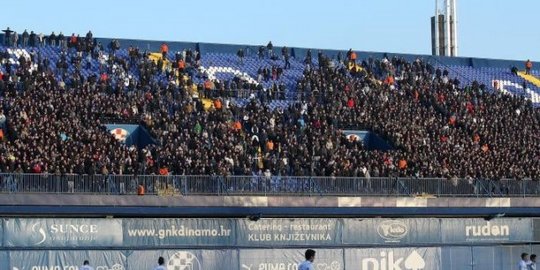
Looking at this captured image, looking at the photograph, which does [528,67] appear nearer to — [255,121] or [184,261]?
[255,121]

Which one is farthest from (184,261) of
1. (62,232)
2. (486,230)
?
(486,230)

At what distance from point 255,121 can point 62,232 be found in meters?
16.3

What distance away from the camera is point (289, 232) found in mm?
44562

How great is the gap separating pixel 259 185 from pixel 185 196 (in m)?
3.32

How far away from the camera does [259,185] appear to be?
48062 millimetres

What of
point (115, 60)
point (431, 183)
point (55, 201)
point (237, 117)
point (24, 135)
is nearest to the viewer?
point (55, 201)

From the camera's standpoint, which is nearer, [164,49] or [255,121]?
[255,121]

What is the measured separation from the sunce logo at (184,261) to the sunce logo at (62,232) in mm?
2502

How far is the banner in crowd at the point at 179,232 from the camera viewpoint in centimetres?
4169

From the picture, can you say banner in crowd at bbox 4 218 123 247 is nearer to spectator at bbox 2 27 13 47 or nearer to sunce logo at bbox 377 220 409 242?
sunce logo at bbox 377 220 409 242

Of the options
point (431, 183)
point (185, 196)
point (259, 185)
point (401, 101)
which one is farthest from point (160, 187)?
→ point (401, 101)

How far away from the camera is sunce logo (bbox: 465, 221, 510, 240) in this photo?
1870 inches

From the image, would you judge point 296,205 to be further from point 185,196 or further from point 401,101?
point 401,101

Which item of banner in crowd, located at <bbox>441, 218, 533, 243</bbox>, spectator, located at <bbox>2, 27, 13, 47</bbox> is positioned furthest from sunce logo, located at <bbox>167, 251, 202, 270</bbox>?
spectator, located at <bbox>2, 27, 13, 47</bbox>
